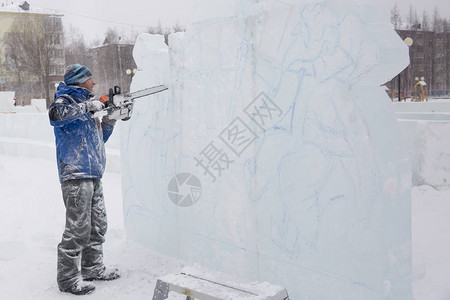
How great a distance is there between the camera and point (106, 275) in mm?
3916

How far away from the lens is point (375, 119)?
8.98 feet

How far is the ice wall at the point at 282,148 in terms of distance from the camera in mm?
2756

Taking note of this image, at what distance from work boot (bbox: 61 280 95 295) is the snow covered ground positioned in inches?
1.7

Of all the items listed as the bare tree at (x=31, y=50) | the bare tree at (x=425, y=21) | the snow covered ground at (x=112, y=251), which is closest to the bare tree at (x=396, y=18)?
the bare tree at (x=425, y=21)

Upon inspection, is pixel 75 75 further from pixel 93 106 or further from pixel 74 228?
pixel 74 228

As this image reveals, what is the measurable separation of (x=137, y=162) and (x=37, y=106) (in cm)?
2742

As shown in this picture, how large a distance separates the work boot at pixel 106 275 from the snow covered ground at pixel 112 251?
60mm

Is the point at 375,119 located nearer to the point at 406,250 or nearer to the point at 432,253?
the point at 406,250

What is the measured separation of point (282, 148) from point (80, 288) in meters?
1.86

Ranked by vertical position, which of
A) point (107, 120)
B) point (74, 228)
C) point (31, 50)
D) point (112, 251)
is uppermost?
point (31, 50)

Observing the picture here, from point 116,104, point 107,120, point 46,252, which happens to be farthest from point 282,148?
point 46,252

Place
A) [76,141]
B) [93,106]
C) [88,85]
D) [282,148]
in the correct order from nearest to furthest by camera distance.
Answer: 1. [282,148]
2. [93,106]
3. [76,141]
4. [88,85]

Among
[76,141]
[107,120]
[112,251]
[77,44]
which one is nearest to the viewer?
[76,141]

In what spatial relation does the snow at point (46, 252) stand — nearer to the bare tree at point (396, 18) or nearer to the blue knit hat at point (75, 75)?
the blue knit hat at point (75, 75)
